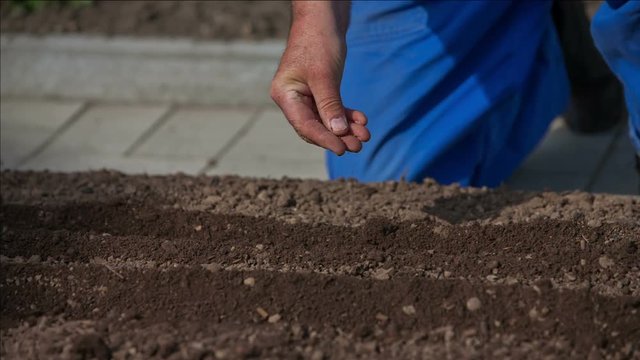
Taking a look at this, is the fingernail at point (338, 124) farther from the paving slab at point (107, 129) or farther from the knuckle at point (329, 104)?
the paving slab at point (107, 129)

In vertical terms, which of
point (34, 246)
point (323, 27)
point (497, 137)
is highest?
point (323, 27)

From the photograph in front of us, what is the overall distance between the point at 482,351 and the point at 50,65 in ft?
8.83

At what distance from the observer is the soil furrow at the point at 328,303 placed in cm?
209

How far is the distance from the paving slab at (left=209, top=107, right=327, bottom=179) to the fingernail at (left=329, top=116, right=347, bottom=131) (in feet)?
4.29

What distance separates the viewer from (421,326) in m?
2.11

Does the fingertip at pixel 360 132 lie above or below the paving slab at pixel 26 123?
above

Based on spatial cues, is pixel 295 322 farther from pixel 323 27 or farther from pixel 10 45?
pixel 10 45

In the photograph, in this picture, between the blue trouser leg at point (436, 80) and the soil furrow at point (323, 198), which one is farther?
the blue trouser leg at point (436, 80)

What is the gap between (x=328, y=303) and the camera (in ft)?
7.16

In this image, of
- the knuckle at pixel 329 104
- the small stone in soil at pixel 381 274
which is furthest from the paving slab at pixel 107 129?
the small stone in soil at pixel 381 274

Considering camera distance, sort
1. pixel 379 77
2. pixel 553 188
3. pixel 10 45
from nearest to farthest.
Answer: pixel 379 77
pixel 553 188
pixel 10 45

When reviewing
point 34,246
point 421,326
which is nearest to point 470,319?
point 421,326

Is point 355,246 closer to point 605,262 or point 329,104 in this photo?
point 329,104

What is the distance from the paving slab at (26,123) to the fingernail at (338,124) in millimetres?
1776
